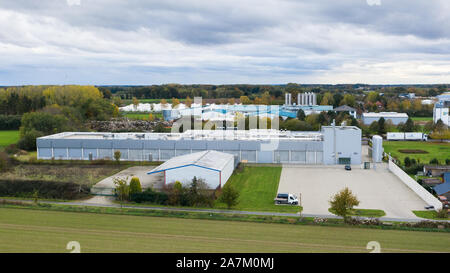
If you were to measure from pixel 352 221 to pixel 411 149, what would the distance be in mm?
23751

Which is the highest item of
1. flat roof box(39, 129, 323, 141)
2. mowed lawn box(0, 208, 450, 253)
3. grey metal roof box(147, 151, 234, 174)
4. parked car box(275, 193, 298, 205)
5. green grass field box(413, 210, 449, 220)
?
flat roof box(39, 129, 323, 141)

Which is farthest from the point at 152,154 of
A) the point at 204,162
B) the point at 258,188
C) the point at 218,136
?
the point at 258,188

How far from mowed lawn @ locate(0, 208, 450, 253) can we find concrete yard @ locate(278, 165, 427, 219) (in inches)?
117

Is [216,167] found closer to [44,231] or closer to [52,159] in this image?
[44,231]

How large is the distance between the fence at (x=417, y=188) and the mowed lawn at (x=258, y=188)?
602 centimetres

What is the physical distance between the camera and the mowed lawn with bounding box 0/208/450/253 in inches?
507

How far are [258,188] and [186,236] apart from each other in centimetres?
834

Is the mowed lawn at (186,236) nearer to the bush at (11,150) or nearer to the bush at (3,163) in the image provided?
the bush at (3,163)

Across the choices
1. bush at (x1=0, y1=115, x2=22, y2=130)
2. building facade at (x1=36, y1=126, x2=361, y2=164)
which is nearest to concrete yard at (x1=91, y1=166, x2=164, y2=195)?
building facade at (x1=36, y1=126, x2=361, y2=164)

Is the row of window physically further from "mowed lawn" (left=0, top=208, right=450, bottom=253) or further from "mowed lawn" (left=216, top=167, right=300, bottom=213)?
"mowed lawn" (left=0, top=208, right=450, bottom=253)

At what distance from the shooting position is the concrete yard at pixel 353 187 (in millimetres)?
18148

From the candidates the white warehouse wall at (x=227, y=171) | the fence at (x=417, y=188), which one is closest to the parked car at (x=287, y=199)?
the white warehouse wall at (x=227, y=171)

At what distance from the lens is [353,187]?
2184cm

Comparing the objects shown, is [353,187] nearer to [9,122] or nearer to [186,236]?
[186,236]
